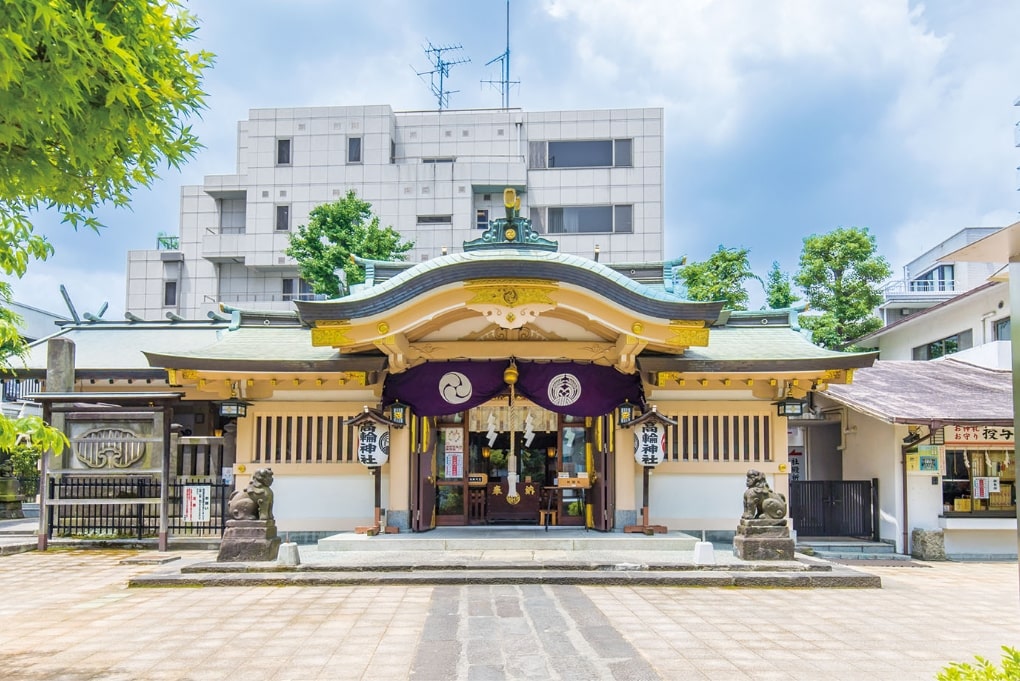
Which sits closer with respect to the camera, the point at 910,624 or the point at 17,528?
the point at 910,624

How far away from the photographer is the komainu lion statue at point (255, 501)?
12.2m

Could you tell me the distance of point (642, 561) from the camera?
39.9 ft

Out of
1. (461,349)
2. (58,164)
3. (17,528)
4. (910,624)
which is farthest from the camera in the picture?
(17,528)

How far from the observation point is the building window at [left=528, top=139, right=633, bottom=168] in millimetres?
37781

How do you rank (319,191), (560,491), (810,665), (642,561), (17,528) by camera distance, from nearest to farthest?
1. (810,665)
2. (642,561)
3. (560,491)
4. (17,528)
5. (319,191)

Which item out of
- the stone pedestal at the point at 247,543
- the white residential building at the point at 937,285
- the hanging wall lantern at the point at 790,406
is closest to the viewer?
the stone pedestal at the point at 247,543

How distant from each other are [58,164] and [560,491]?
1219 cm

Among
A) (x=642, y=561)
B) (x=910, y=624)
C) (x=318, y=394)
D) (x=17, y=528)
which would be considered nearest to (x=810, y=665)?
(x=910, y=624)

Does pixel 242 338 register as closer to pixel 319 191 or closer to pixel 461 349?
pixel 461 349

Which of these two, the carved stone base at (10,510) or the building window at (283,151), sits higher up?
the building window at (283,151)

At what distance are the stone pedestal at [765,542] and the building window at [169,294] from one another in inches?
1359

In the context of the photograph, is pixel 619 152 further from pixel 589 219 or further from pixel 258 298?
pixel 258 298

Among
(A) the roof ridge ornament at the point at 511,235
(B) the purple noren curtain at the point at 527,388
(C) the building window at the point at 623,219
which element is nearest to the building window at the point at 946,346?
(B) the purple noren curtain at the point at 527,388

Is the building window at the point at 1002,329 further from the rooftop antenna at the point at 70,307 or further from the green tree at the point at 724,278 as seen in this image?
the rooftop antenna at the point at 70,307
